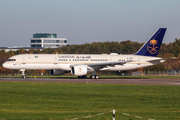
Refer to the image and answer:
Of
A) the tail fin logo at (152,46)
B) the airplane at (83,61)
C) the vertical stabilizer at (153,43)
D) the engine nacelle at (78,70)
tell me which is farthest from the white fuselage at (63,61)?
the engine nacelle at (78,70)

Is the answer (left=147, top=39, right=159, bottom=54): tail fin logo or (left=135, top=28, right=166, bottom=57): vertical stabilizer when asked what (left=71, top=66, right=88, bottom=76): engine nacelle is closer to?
(left=135, top=28, right=166, bottom=57): vertical stabilizer

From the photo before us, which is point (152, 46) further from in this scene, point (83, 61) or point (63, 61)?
point (63, 61)

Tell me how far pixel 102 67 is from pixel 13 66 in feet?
52.3

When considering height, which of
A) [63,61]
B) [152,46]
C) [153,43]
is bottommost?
[63,61]

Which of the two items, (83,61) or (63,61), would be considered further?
(83,61)

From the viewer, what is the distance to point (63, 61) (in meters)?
54.8

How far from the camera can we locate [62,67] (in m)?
54.7

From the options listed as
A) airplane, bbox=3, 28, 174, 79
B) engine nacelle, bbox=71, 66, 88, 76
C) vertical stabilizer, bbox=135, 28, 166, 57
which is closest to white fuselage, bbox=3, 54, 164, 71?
airplane, bbox=3, 28, 174, 79

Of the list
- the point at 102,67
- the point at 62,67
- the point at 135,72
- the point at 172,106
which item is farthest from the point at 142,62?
the point at 172,106

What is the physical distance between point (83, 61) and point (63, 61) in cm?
390

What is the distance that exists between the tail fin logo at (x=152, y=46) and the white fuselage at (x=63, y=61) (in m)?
1.64

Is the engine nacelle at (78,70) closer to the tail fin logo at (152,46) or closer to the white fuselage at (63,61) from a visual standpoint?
the white fuselage at (63,61)

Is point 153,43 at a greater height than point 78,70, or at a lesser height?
greater

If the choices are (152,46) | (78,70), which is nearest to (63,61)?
(78,70)
